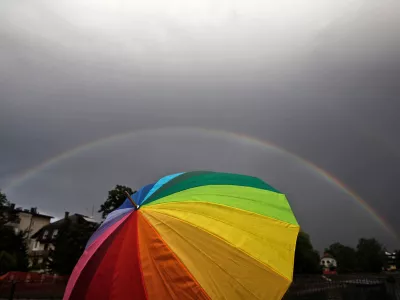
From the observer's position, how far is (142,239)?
3.02 metres

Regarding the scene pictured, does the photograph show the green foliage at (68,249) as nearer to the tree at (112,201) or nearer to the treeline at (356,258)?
the tree at (112,201)

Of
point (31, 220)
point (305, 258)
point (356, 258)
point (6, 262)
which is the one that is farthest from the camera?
point (356, 258)

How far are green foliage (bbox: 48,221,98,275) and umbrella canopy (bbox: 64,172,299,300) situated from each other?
3133 cm

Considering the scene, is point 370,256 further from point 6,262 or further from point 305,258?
point 6,262

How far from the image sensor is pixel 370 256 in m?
93.8

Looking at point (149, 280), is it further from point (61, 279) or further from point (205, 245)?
point (61, 279)

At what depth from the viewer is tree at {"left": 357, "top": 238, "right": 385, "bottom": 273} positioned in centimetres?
8772

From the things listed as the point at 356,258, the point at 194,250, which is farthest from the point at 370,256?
the point at 194,250

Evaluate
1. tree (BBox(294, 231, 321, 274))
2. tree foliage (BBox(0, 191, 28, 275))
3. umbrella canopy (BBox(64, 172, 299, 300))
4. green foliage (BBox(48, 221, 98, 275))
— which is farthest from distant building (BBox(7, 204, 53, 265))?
umbrella canopy (BBox(64, 172, 299, 300))

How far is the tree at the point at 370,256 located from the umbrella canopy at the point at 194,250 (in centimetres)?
9533

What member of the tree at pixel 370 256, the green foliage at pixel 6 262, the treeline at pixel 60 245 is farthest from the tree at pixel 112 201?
the tree at pixel 370 256

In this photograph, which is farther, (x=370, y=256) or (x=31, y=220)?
(x=370, y=256)

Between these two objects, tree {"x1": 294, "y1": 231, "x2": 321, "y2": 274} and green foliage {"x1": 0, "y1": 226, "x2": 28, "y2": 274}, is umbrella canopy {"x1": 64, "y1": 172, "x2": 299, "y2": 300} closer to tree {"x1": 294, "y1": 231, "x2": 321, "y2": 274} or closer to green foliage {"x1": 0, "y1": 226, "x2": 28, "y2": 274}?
green foliage {"x1": 0, "y1": 226, "x2": 28, "y2": 274}

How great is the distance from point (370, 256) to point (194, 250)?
349ft
